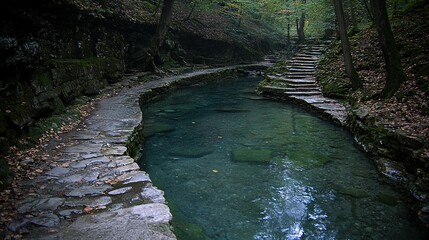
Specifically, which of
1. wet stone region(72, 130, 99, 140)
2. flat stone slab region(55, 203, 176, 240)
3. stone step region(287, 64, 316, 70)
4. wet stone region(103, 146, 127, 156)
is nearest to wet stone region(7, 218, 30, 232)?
flat stone slab region(55, 203, 176, 240)

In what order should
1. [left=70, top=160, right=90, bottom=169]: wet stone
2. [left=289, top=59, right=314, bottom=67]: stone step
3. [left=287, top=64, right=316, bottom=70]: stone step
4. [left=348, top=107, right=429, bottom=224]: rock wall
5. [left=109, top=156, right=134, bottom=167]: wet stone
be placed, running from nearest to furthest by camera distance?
[left=70, top=160, right=90, bottom=169]: wet stone
[left=109, top=156, right=134, bottom=167]: wet stone
[left=348, top=107, right=429, bottom=224]: rock wall
[left=287, top=64, right=316, bottom=70]: stone step
[left=289, top=59, right=314, bottom=67]: stone step

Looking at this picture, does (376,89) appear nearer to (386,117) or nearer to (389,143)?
(386,117)

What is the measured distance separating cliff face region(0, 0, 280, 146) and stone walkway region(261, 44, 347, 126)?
22.8ft

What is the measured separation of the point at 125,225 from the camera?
3.41 m

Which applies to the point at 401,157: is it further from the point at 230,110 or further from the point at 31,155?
the point at 230,110

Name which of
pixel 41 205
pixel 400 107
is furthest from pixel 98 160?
pixel 400 107

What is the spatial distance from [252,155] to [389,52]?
4.63 m

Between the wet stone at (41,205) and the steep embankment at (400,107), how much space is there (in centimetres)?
510

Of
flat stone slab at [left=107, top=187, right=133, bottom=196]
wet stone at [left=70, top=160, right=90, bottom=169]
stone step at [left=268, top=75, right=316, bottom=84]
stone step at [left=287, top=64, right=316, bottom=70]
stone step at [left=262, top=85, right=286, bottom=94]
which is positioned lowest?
flat stone slab at [left=107, top=187, right=133, bottom=196]

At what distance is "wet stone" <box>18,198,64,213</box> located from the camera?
373 centimetres

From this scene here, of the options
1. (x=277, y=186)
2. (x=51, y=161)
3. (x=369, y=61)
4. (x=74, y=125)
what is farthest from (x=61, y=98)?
(x=369, y=61)

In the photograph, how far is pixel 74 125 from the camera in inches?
293

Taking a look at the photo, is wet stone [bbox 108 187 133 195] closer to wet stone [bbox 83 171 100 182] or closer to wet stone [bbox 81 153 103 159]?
wet stone [bbox 83 171 100 182]

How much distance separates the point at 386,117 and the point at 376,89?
2.48 m
